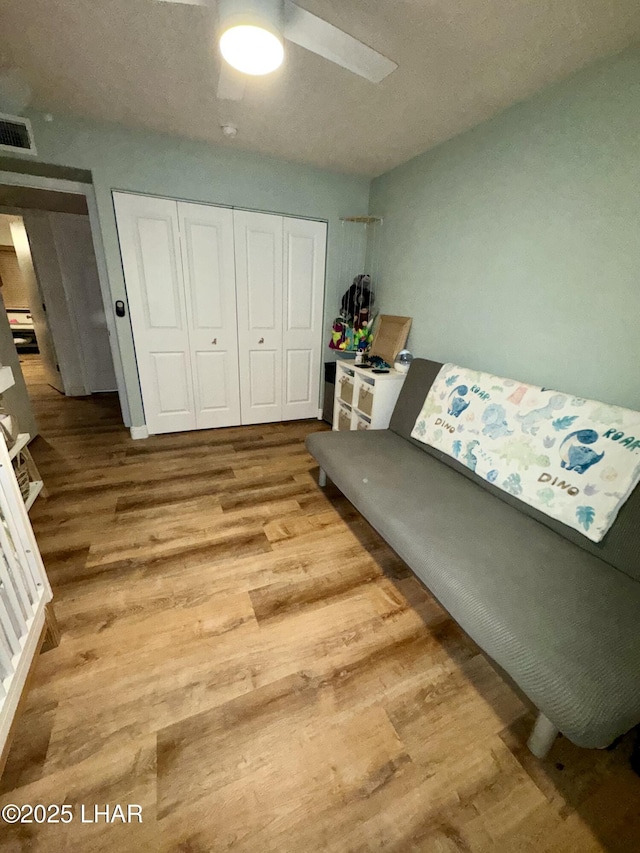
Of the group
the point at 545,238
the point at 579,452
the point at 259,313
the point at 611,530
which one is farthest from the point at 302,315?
the point at 611,530

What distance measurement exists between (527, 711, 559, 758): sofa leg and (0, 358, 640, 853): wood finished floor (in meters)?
0.05

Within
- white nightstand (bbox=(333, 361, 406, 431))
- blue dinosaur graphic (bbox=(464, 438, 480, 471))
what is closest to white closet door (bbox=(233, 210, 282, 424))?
white nightstand (bbox=(333, 361, 406, 431))

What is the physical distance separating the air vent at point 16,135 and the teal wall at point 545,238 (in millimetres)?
2689

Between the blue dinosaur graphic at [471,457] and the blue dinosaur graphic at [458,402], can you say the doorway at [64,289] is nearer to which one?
the blue dinosaur graphic at [458,402]

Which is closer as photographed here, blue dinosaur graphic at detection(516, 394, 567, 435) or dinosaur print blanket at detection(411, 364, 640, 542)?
dinosaur print blanket at detection(411, 364, 640, 542)

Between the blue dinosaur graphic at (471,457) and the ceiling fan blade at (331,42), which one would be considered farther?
the blue dinosaur graphic at (471,457)

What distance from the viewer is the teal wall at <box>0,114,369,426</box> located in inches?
92.7

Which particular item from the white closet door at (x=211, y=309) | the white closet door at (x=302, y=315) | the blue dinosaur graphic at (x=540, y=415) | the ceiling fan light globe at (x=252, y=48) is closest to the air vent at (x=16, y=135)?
the white closet door at (x=211, y=309)

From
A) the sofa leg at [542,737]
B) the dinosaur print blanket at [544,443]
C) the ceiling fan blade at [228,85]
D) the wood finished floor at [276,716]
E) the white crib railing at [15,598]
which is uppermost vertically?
the ceiling fan blade at [228,85]

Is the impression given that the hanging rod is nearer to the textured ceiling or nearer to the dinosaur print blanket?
the textured ceiling

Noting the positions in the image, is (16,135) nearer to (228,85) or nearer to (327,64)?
(228,85)

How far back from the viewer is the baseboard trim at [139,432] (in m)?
3.05

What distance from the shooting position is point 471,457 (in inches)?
70.6

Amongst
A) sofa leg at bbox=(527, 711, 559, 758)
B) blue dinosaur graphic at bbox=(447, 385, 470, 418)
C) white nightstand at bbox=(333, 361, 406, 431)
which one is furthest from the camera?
white nightstand at bbox=(333, 361, 406, 431)
